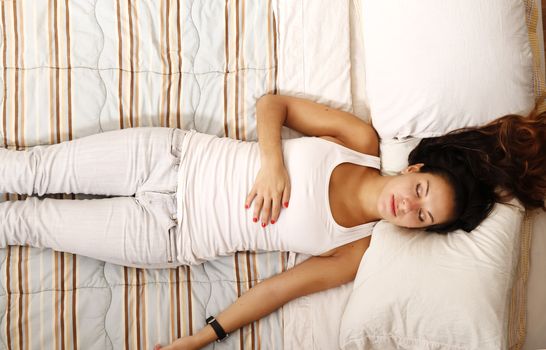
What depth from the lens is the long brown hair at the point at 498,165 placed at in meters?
1.30

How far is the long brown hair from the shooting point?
4.25 feet

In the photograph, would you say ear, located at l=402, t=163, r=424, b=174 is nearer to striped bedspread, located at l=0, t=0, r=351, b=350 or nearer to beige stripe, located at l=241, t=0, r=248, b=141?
striped bedspread, located at l=0, t=0, r=351, b=350

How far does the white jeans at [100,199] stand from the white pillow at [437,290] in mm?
548

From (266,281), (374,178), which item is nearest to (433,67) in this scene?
(374,178)

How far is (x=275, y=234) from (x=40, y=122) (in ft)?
2.51

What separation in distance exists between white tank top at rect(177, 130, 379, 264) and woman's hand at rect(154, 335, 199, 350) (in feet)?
0.70

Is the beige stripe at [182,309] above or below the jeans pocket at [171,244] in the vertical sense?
below

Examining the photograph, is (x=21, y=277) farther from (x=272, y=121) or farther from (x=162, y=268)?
(x=272, y=121)

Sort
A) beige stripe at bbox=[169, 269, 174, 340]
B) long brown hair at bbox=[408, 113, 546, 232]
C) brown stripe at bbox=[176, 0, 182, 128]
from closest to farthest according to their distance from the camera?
long brown hair at bbox=[408, 113, 546, 232] → beige stripe at bbox=[169, 269, 174, 340] → brown stripe at bbox=[176, 0, 182, 128]

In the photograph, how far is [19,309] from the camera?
135 cm

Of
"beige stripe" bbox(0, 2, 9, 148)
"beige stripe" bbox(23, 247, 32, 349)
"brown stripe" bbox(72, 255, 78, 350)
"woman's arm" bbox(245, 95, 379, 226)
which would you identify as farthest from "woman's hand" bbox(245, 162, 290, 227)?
"beige stripe" bbox(0, 2, 9, 148)

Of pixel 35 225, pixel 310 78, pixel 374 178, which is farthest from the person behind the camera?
pixel 310 78

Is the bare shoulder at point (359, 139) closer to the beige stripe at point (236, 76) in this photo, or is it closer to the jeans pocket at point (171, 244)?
the beige stripe at point (236, 76)

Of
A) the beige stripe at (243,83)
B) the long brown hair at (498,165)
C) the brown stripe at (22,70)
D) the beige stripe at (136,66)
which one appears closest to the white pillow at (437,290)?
the long brown hair at (498,165)
